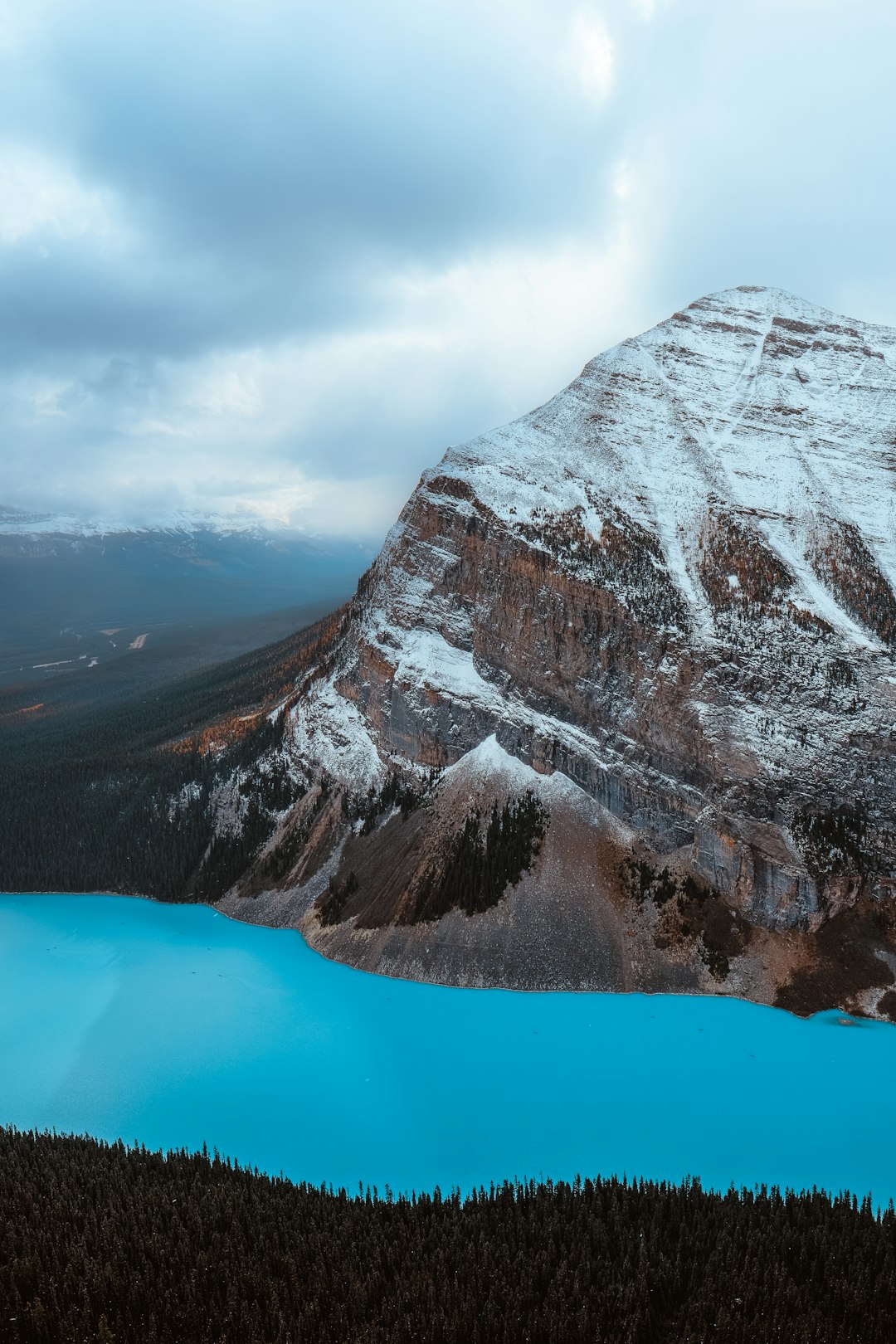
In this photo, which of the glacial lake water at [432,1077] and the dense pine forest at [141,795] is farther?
the dense pine forest at [141,795]

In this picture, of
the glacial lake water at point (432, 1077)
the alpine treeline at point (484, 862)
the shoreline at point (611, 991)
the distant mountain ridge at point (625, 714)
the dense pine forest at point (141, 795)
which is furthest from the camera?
the dense pine forest at point (141, 795)

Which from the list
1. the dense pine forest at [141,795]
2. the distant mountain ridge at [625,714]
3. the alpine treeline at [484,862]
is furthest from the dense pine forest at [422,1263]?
the dense pine forest at [141,795]

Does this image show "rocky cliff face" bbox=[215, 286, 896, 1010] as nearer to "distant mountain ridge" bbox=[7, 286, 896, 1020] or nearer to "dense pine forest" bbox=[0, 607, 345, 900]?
"distant mountain ridge" bbox=[7, 286, 896, 1020]

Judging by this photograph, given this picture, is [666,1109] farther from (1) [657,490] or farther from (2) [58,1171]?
(1) [657,490]

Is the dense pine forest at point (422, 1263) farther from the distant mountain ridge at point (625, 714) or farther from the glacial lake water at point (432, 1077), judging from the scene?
the distant mountain ridge at point (625, 714)

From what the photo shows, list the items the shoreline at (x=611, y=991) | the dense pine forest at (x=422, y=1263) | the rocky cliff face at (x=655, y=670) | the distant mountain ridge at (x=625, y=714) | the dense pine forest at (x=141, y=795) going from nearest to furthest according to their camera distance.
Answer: the dense pine forest at (x=422, y=1263), the shoreline at (x=611, y=991), the distant mountain ridge at (x=625, y=714), the rocky cliff face at (x=655, y=670), the dense pine forest at (x=141, y=795)

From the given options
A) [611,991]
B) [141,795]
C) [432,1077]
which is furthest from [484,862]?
[141,795]

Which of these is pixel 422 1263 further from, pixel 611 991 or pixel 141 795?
pixel 141 795

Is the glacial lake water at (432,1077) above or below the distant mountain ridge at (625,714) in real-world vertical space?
below
